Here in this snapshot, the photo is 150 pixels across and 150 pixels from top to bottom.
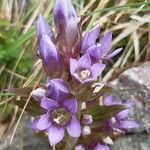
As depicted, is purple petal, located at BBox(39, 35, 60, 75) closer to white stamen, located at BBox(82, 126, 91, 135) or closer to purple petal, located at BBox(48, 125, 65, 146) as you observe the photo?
purple petal, located at BBox(48, 125, 65, 146)

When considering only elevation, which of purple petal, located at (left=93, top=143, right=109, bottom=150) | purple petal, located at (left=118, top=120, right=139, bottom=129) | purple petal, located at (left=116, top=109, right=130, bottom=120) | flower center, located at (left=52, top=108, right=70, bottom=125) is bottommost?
purple petal, located at (left=93, top=143, right=109, bottom=150)

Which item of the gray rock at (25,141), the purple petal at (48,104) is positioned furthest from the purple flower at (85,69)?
the gray rock at (25,141)

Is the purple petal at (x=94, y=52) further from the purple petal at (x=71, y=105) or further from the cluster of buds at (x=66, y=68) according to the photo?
the purple petal at (x=71, y=105)

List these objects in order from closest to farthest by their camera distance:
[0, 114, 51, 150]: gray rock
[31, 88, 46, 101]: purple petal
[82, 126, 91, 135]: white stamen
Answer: [31, 88, 46, 101]: purple petal
[82, 126, 91, 135]: white stamen
[0, 114, 51, 150]: gray rock

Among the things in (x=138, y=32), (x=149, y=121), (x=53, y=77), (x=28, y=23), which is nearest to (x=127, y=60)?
(x=138, y=32)

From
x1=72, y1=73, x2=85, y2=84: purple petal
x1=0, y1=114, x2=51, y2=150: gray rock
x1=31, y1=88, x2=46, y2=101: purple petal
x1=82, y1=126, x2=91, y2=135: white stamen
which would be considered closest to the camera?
x1=72, y1=73, x2=85, y2=84: purple petal

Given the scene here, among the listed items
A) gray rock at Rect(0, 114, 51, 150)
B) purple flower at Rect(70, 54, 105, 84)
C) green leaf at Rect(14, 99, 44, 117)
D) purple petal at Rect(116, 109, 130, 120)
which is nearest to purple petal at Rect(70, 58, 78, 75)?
Result: purple flower at Rect(70, 54, 105, 84)

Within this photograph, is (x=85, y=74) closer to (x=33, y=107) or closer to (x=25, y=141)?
(x=33, y=107)

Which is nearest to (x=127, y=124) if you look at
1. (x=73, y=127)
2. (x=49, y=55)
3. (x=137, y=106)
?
(x=137, y=106)
